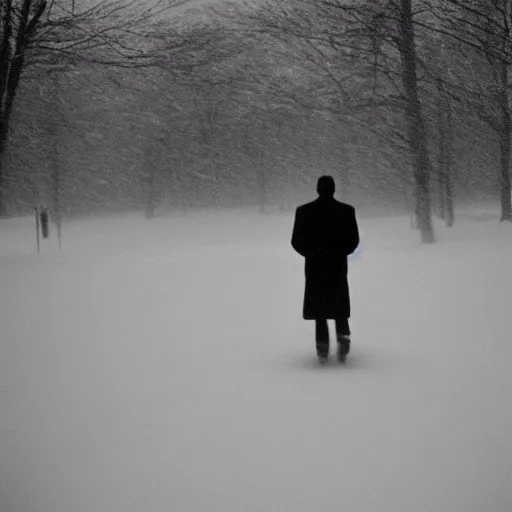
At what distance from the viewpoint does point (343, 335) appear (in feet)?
19.0

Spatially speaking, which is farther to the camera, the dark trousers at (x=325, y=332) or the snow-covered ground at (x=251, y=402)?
the dark trousers at (x=325, y=332)

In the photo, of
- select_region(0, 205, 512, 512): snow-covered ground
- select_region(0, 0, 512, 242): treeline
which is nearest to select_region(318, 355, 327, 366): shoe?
select_region(0, 205, 512, 512): snow-covered ground

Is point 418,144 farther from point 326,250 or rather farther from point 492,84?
point 326,250

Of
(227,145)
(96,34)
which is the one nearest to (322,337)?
(96,34)

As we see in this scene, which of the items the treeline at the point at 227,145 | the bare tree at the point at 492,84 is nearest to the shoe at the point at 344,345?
the bare tree at the point at 492,84

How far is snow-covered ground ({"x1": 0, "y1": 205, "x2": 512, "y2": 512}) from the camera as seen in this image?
322 cm

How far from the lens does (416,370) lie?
5500mm

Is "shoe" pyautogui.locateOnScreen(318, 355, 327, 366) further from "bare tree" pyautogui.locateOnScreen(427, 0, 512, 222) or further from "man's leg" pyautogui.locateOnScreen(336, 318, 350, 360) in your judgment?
"bare tree" pyautogui.locateOnScreen(427, 0, 512, 222)

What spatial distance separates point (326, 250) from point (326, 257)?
69 millimetres

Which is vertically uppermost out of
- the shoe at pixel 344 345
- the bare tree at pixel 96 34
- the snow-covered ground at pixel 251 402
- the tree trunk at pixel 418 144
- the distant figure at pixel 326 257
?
the bare tree at pixel 96 34

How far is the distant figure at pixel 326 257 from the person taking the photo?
569 cm

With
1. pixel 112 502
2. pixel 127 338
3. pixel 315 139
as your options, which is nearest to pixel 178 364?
pixel 127 338

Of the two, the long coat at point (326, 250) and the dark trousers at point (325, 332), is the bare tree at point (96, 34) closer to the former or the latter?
the long coat at point (326, 250)

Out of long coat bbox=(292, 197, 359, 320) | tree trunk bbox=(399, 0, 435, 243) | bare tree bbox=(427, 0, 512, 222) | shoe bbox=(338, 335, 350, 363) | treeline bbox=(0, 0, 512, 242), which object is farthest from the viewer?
treeline bbox=(0, 0, 512, 242)
